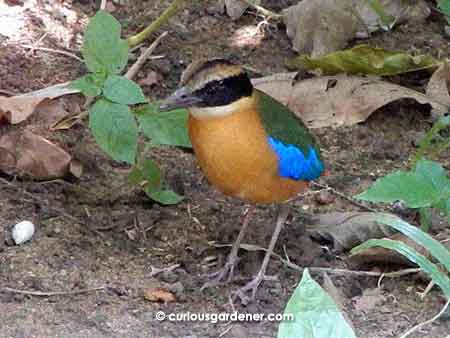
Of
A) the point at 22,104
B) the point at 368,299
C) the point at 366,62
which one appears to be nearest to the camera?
the point at 368,299

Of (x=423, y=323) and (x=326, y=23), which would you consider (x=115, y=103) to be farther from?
(x=326, y=23)

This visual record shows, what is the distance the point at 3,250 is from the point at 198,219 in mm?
1082

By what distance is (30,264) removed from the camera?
193 inches

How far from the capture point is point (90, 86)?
4977 mm

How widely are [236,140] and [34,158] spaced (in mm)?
1158

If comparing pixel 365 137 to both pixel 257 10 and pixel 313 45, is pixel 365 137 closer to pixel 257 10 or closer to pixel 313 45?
pixel 313 45

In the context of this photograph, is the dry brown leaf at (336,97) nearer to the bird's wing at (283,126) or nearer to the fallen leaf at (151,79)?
the fallen leaf at (151,79)

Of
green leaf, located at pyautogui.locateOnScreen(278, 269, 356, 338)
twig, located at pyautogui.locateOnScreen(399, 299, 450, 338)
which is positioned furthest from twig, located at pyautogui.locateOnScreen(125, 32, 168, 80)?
green leaf, located at pyautogui.locateOnScreen(278, 269, 356, 338)

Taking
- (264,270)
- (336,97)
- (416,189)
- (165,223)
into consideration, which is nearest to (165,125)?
(165,223)

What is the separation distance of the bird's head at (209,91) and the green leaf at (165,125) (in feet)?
0.66

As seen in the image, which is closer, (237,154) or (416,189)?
(416,189)

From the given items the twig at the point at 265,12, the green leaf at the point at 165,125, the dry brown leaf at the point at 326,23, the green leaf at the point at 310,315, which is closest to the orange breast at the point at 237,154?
the green leaf at the point at 165,125

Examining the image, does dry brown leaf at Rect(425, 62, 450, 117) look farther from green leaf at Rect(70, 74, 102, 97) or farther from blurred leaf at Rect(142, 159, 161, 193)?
green leaf at Rect(70, 74, 102, 97)

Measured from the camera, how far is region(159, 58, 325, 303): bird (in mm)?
4980
